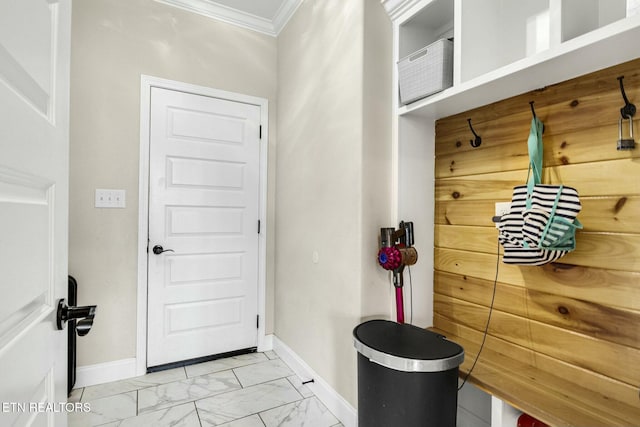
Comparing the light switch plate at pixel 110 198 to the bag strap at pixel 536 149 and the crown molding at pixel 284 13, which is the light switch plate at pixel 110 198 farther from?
the bag strap at pixel 536 149

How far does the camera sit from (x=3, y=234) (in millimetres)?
462

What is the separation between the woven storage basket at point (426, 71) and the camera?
143cm

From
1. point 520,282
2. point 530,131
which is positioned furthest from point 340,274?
point 530,131

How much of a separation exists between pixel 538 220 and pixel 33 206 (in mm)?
1420

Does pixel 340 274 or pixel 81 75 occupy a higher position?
pixel 81 75

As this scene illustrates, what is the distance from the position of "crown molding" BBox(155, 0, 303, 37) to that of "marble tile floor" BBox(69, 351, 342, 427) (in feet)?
9.06

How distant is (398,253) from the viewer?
5.23 feet

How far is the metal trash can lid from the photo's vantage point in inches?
45.8

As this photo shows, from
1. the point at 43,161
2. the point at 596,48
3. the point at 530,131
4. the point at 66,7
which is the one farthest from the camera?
the point at 530,131

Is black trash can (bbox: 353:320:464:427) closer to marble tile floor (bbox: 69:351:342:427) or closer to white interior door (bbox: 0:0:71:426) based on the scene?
marble tile floor (bbox: 69:351:342:427)

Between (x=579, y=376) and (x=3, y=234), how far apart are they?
1.72 m

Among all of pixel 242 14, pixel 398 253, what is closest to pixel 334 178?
pixel 398 253

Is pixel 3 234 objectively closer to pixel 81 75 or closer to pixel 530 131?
pixel 530 131

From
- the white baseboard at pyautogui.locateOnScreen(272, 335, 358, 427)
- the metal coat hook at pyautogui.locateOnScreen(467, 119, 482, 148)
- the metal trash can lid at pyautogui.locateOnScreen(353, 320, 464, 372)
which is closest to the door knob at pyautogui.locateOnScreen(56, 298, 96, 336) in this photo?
the metal trash can lid at pyautogui.locateOnScreen(353, 320, 464, 372)
